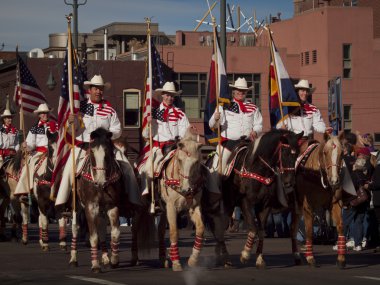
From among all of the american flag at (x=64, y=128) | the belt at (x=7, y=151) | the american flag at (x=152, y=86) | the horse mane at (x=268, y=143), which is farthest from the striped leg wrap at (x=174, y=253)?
the belt at (x=7, y=151)

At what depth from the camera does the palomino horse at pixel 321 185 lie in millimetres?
19375

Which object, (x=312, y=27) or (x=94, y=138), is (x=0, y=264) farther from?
(x=312, y=27)

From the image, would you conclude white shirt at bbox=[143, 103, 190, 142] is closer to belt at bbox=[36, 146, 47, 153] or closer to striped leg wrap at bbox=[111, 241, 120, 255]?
striped leg wrap at bbox=[111, 241, 120, 255]

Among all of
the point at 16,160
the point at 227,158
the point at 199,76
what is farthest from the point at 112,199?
the point at 199,76

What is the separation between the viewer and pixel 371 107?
75.1 metres

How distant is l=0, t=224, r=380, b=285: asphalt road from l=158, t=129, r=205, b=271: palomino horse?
0.45 meters

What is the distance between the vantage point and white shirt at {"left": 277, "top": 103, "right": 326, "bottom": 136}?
72.5ft

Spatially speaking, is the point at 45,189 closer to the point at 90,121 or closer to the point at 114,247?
the point at 90,121

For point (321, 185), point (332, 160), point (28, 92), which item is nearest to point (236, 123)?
point (321, 185)

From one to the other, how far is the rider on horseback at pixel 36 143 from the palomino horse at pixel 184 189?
25.2 ft

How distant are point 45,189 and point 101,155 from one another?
6.15 metres

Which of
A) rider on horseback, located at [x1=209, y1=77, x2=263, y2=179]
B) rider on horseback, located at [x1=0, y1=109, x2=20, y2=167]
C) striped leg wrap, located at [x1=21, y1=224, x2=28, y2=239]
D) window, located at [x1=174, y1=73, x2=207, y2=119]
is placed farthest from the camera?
window, located at [x1=174, y1=73, x2=207, y2=119]

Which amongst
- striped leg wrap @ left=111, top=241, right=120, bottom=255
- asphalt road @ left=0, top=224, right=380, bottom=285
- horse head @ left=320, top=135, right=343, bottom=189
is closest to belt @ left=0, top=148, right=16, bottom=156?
asphalt road @ left=0, top=224, right=380, bottom=285

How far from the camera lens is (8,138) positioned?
99.1 feet
